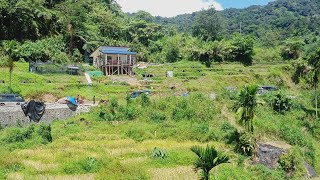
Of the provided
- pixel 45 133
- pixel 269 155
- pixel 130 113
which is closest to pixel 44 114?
pixel 45 133

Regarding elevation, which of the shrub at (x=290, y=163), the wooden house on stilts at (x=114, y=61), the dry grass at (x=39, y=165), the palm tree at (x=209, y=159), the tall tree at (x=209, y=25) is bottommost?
the shrub at (x=290, y=163)

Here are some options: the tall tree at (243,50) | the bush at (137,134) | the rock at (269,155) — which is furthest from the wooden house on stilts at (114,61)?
the rock at (269,155)

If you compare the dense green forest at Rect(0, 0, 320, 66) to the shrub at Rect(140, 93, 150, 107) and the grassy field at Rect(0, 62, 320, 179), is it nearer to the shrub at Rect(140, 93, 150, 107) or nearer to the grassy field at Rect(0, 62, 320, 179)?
the grassy field at Rect(0, 62, 320, 179)

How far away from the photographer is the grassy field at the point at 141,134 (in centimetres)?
2064

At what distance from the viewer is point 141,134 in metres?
29.2

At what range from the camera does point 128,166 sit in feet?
66.6

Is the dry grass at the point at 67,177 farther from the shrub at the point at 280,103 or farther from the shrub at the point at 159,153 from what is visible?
the shrub at the point at 280,103

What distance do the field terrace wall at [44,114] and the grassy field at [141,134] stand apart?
1210mm

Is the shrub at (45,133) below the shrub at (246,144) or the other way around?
the other way around

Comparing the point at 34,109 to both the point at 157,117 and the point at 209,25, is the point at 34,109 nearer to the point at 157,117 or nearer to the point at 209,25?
the point at 157,117

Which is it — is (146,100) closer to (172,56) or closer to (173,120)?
(173,120)

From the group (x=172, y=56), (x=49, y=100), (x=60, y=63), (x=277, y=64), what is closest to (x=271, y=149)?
(x=49, y=100)

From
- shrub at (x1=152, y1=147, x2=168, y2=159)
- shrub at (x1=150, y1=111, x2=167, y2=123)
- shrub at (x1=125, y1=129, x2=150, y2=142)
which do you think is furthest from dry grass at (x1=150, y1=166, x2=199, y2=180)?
shrub at (x1=150, y1=111, x2=167, y2=123)

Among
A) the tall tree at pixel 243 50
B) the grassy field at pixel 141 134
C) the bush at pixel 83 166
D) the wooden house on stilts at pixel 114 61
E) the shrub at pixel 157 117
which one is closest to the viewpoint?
the bush at pixel 83 166
